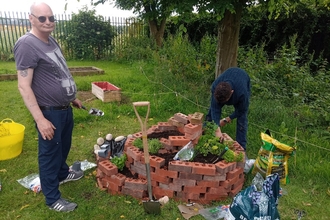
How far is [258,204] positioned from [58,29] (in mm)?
13022

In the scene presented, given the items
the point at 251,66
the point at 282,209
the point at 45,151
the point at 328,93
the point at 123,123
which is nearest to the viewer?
the point at 45,151

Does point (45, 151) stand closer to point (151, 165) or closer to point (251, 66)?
point (151, 165)

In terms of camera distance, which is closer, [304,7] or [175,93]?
[175,93]

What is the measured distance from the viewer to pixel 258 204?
221cm

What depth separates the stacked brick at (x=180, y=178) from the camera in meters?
2.88

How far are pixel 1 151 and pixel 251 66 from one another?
5495 mm

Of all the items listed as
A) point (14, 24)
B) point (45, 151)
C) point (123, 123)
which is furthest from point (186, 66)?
point (14, 24)

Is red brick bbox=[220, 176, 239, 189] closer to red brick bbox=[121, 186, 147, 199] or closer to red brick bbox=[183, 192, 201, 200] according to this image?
red brick bbox=[183, 192, 201, 200]

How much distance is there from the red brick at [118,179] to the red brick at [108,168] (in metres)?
0.05

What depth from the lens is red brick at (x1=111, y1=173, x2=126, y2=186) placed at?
118 inches

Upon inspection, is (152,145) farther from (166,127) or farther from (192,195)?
(192,195)

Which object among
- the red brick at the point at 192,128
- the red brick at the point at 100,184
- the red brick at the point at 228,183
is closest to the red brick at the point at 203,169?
the red brick at the point at 228,183

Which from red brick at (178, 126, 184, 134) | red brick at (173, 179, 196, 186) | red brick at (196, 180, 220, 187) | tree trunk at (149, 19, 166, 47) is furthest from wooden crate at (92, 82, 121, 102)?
tree trunk at (149, 19, 166, 47)

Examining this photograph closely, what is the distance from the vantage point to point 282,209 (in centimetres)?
294
